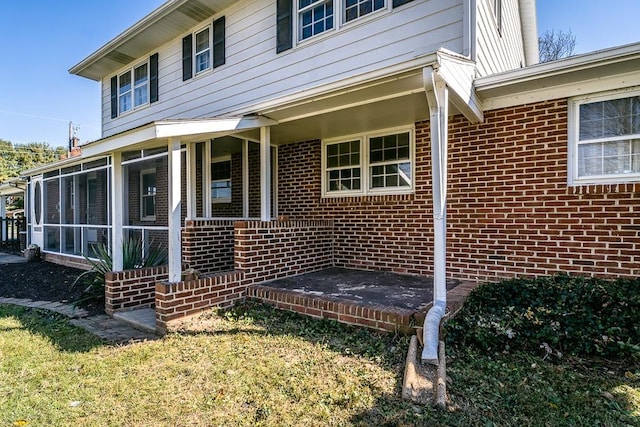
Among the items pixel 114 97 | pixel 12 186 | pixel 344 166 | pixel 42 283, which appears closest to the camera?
pixel 344 166

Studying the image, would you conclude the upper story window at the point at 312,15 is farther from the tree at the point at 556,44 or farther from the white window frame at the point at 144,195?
the tree at the point at 556,44

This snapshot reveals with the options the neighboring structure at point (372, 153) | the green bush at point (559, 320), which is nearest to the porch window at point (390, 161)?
the neighboring structure at point (372, 153)

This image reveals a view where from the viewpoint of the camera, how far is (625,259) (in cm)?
426

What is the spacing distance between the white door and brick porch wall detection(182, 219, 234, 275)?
25.9 feet

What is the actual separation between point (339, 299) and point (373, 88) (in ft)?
8.28

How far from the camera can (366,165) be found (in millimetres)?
6395

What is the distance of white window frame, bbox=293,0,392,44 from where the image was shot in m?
5.76

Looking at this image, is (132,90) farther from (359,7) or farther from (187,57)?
(359,7)

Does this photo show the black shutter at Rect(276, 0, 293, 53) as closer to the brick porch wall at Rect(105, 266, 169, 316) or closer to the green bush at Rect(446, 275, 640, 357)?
the brick porch wall at Rect(105, 266, 169, 316)

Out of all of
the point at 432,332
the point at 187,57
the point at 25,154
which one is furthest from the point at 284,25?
the point at 25,154

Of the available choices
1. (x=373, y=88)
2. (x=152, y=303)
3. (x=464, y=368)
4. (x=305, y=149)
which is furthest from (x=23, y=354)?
(x=305, y=149)

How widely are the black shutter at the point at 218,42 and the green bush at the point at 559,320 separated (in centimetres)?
715

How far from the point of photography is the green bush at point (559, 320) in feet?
10.7

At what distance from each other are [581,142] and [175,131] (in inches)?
197
